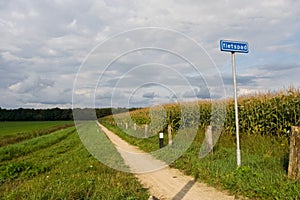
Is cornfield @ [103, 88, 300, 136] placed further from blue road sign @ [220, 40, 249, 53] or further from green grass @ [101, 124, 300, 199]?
blue road sign @ [220, 40, 249, 53]

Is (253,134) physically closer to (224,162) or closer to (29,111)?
(224,162)

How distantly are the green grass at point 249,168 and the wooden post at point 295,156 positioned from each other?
201 millimetres

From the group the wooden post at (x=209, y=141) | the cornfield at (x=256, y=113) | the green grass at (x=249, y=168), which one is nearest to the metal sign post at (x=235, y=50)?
the green grass at (x=249, y=168)

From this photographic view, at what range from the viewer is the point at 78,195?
6.71 m

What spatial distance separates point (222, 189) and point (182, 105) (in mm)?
13271

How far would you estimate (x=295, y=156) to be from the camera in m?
6.77

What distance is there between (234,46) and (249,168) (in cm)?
305

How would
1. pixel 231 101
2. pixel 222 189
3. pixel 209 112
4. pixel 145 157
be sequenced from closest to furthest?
pixel 222 189, pixel 145 157, pixel 231 101, pixel 209 112

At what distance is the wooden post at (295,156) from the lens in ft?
22.0

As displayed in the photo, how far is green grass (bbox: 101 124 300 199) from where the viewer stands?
251 inches

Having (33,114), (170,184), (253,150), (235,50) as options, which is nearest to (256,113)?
(253,150)

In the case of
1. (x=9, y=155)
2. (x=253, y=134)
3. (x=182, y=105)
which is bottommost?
(x=9, y=155)

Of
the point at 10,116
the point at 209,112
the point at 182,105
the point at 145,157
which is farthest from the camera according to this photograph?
the point at 10,116

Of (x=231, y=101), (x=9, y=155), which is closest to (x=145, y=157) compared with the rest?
(x=231, y=101)
